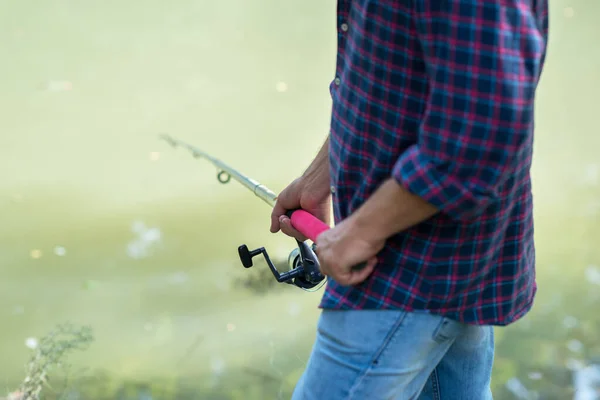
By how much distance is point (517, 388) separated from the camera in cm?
224

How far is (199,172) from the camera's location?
3.16 meters

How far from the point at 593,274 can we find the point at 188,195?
1.51 m

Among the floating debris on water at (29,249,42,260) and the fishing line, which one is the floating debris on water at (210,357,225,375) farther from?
the fishing line

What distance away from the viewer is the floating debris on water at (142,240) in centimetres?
281

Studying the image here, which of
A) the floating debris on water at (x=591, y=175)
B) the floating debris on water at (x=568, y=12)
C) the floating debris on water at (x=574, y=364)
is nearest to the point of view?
the floating debris on water at (x=574, y=364)

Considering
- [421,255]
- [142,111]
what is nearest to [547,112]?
[142,111]

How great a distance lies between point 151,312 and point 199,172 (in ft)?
2.52

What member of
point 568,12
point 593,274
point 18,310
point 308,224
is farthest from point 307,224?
point 568,12

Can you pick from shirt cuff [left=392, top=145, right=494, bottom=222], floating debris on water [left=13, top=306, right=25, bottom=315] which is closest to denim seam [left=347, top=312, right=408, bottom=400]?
shirt cuff [left=392, top=145, right=494, bottom=222]

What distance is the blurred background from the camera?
7.75 ft

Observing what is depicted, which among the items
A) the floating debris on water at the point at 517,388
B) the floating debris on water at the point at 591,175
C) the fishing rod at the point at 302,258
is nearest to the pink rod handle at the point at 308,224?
the fishing rod at the point at 302,258

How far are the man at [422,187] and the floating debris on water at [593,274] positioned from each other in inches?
64.0

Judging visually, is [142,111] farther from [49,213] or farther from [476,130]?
[476,130]

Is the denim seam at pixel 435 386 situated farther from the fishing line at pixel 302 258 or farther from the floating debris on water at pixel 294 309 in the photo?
the floating debris on water at pixel 294 309
